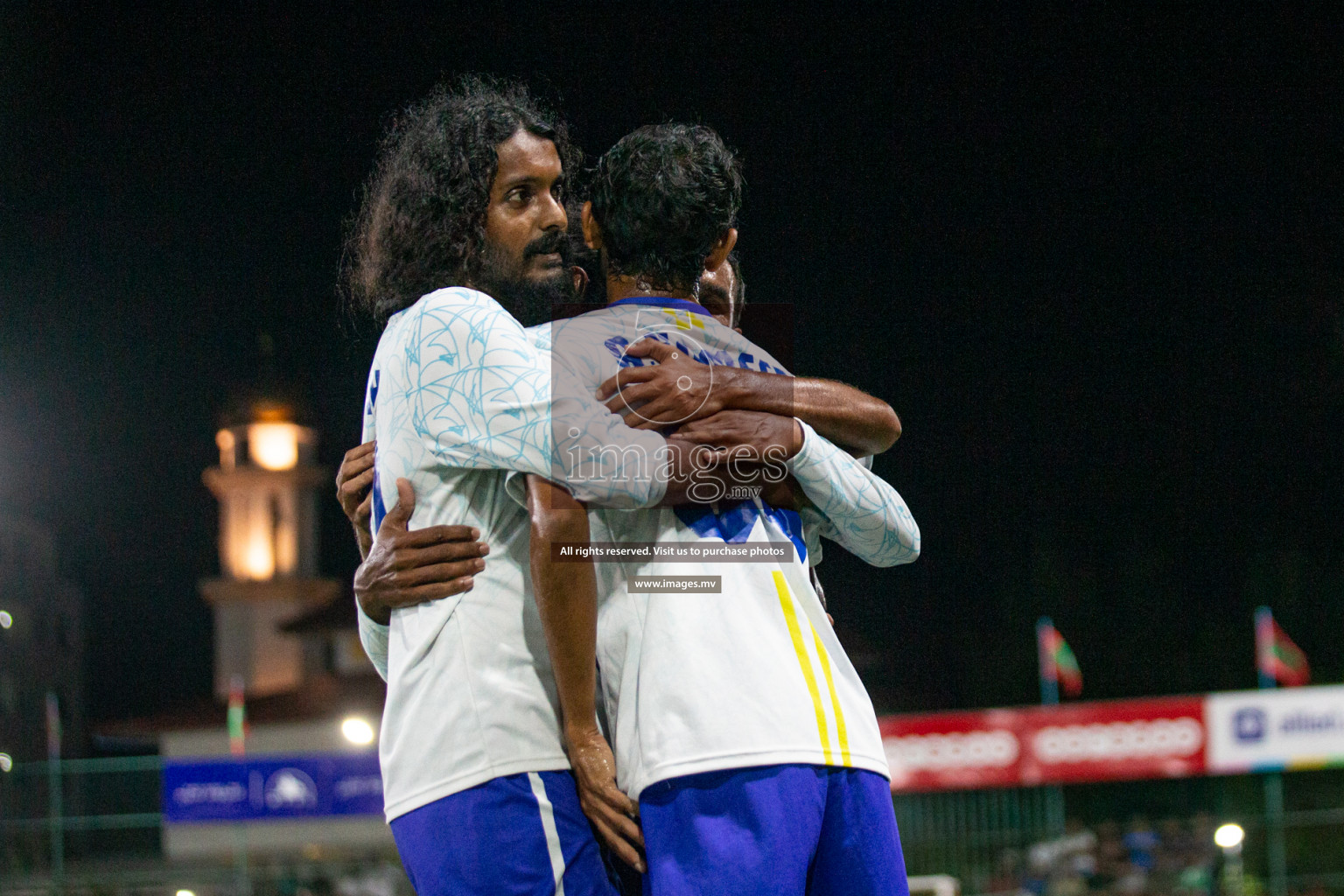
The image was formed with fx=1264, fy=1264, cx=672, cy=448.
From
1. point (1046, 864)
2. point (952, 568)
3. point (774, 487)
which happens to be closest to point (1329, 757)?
point (1046, 864)

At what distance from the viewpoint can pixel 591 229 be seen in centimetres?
214

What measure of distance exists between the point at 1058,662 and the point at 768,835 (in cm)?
1995

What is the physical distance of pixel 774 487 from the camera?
1.98 meters

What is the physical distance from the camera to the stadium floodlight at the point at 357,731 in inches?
1116

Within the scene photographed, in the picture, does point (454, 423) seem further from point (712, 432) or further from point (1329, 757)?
point (1329, 757)

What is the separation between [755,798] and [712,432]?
1.78ft

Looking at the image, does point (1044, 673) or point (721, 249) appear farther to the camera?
point (1044, 673)

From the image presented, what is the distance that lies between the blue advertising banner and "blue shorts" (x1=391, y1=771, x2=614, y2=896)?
51.6ft

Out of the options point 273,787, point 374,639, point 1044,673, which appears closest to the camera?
point 374,639

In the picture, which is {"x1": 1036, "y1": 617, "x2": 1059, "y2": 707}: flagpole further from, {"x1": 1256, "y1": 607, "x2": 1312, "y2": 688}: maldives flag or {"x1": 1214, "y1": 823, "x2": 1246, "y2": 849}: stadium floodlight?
{"x1": 1214, "y1": 823, "x2": 1246, "y2": 849}: stadium floodlight

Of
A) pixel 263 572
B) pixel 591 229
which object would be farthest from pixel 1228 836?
pixel 263 572

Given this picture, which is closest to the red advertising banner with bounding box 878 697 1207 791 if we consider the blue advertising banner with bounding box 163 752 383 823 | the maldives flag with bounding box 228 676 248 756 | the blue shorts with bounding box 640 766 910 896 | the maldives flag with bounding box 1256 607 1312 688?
the maldives flag with bounding box 1256 607 1312 688

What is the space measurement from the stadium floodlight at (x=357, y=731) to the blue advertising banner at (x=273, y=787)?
948cm

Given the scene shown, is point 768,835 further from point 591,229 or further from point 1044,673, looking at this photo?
point 1044,673
